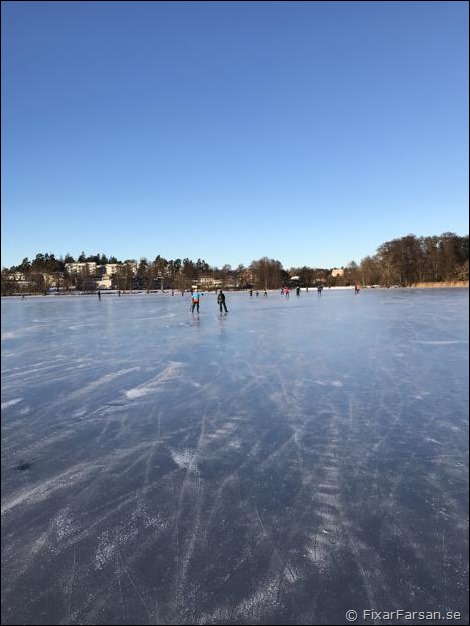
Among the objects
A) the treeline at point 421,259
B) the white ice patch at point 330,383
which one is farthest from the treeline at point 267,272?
the white ice patch at point 330,383

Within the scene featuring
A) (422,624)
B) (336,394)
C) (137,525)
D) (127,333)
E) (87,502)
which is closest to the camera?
(422,624)

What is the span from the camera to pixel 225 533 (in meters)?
2.37

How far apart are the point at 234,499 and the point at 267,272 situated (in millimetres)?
107041

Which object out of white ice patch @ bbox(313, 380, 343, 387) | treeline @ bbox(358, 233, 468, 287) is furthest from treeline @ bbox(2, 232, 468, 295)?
white ice patch @ bbox(313, 380, 343, 387)

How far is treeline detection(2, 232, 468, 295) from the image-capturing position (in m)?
Answer: 74.3

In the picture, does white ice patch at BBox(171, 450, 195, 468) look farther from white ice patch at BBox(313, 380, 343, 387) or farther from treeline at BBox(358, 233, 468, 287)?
treeline at BBox(358, 233, 468, 287)

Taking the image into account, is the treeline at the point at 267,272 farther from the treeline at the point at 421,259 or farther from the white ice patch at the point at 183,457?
the white ice patch at the point at 183,457

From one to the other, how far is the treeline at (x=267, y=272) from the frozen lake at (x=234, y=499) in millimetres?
69484

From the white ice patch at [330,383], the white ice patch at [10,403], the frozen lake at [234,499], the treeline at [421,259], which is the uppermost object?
the treeline at [421,259]

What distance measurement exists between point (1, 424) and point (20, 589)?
9.02 feet

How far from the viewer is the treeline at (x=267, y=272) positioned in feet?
244

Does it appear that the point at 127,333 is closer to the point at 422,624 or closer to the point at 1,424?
the point at 1,424

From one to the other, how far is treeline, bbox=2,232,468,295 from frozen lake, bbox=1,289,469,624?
69484 millimetres

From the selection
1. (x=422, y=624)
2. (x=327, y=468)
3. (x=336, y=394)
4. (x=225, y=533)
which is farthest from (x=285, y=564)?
(x=336, y=394)
